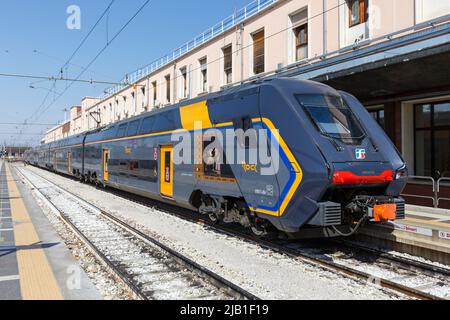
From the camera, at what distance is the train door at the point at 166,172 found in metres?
11.0

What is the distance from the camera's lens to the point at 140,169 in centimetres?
1353

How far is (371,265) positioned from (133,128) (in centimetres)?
1014

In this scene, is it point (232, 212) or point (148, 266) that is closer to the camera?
point (148, 266)

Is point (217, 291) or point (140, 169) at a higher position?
point (140, 169)

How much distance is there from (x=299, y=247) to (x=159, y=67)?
2390 cm

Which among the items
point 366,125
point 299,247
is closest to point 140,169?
point 299,247

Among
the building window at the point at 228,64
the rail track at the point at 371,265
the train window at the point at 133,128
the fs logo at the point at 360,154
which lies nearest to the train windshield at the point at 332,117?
the fs logo at the point at 360,154

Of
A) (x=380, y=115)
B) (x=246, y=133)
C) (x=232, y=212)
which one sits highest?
(x=380, y=115)

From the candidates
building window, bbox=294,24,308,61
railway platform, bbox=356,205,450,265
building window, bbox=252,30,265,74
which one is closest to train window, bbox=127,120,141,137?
building window, bbox=252,30,265,74

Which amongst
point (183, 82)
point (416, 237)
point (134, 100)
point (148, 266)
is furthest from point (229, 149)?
point (134, 100)

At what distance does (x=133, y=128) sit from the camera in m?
14.6

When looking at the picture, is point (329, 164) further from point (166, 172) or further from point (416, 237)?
point (166, 172)
